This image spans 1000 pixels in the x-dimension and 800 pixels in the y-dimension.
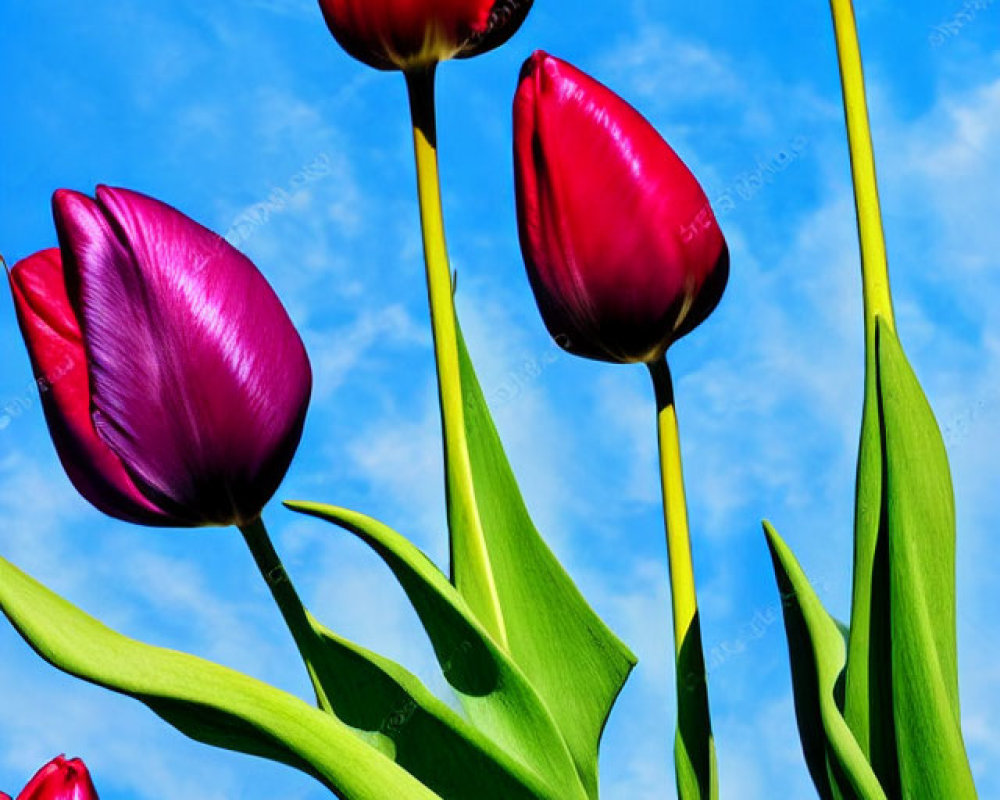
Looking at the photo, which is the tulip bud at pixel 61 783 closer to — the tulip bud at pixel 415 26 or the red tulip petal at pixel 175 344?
Result: the red tulip petal at pixel 175 344

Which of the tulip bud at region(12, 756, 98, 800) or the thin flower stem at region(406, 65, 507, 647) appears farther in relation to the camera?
the thin flower stem at region(406, 65, 507, 647)

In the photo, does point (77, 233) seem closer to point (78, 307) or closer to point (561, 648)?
point (78, 307)

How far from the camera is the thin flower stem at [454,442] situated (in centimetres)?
80

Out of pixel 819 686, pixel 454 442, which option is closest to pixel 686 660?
pixel 819 686

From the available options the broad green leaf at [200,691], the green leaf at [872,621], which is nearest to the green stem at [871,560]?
the green leaf at [872,621]

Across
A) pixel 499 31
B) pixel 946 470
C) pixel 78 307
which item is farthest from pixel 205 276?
pixel 946 470

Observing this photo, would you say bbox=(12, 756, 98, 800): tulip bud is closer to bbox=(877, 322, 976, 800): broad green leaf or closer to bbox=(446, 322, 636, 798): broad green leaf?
bbox=(446, 322, 636, 798): broad green leaf

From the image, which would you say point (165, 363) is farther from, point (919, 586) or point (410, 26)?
point (919, 586)

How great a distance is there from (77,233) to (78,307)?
0.03 meters

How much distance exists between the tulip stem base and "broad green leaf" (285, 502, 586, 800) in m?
0.06

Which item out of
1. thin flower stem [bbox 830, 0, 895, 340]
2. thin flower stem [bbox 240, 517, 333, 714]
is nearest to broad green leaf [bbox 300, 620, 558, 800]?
thin flower stem [bbox 240, 517, 333, 714]

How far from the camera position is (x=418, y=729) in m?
0.72

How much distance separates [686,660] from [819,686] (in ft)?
0.22

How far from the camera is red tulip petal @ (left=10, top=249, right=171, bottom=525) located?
0.70 metres
